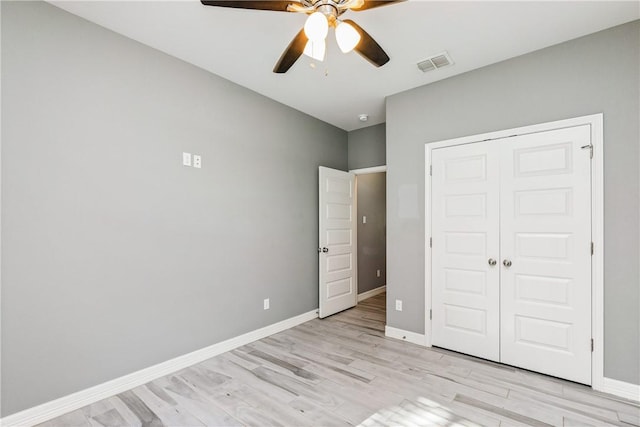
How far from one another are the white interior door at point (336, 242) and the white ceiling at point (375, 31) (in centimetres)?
152

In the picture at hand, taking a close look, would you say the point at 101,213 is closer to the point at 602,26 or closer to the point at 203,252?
the point at 203,252

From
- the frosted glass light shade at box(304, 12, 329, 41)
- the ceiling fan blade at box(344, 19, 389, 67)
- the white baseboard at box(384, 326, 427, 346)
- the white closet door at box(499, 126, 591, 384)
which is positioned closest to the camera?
the frosted glass light shade at box(304, 12, 329, 41)

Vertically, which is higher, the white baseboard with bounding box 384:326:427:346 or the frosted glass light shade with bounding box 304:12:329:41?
the frosted glass light shade with bounding box 304:12:329:41

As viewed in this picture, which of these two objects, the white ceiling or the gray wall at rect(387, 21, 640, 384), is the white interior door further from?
the white ceiling

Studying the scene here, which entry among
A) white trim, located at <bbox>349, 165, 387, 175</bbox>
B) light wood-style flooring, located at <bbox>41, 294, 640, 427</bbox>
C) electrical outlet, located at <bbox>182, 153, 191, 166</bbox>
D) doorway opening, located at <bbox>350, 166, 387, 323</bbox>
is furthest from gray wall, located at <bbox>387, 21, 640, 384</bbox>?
electrical outlet, located at <bbox>182, 153, 191, 166</bbox>

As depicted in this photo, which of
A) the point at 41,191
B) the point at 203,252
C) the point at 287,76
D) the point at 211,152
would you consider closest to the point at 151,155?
the point at 211,152

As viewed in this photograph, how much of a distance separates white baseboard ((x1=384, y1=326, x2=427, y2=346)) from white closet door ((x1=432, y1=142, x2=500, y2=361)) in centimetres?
13

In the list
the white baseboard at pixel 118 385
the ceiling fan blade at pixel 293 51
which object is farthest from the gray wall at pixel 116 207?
the ceiling fan blade at pixel 293 51

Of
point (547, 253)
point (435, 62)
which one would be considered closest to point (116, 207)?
point (435, 62)

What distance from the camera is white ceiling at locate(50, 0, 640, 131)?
2.12 meters

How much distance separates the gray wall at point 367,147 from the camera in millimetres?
4445

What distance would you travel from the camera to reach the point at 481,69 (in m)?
2.92

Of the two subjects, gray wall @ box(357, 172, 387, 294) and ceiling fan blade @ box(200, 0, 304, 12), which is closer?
ceiling fan blade @ box(200, 0, 304, 12)

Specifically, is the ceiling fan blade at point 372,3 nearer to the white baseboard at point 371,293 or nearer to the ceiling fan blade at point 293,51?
the ceiling fan blade at point 293,51
